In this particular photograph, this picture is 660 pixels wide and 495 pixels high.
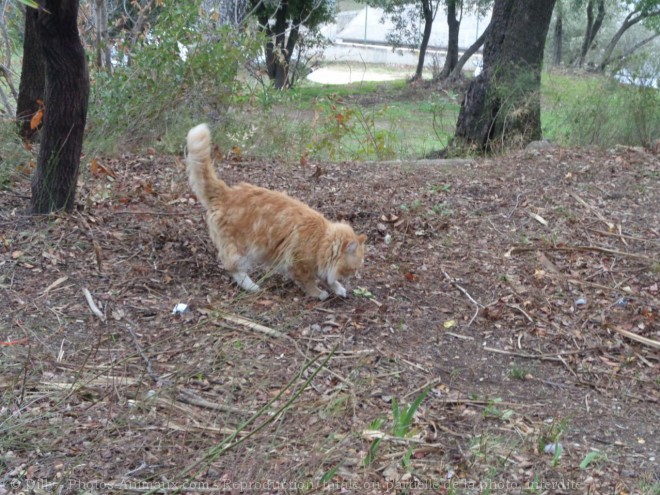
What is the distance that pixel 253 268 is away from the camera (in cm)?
577

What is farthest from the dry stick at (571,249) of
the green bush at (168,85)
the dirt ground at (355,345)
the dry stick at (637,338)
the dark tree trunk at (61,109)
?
the green bush at (168,85)

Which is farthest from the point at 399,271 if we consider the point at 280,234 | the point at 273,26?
the point at 273,26

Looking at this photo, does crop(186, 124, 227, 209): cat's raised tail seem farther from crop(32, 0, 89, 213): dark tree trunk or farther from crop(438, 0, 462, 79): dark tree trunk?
crop(438, 0, 462, 79): dark tree trunk

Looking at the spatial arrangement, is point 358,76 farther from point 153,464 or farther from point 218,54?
point 153,464

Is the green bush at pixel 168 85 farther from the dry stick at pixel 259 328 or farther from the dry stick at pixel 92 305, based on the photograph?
the dry stick at pixel 259 328

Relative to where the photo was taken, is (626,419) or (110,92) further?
(110,92)

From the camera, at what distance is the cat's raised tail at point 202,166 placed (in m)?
5.49

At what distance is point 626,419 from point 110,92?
6924 millimetres

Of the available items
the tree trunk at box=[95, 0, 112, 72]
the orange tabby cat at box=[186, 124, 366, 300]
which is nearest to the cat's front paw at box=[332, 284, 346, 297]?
the orange tabby cat at box=[186, 124, 366, 300]

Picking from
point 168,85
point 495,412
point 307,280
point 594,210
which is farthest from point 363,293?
point 168,85

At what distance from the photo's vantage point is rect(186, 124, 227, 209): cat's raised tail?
5.49m

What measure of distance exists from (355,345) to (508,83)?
6.14 metres

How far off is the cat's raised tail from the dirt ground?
22.8 inches

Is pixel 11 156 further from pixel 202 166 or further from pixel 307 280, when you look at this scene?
pixel 307 280
